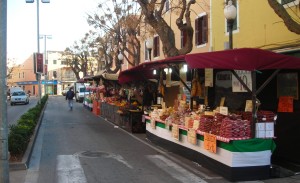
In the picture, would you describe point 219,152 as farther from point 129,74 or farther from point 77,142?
point 129,74

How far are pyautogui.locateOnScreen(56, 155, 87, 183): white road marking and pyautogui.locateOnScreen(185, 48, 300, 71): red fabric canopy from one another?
3.53 metres

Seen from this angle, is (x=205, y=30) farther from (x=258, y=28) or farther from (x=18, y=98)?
(x=18, y=98)

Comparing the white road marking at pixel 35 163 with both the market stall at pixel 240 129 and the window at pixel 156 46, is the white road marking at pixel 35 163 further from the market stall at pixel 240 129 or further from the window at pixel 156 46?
the window at pixel 156 46

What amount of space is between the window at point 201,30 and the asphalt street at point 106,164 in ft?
24.7

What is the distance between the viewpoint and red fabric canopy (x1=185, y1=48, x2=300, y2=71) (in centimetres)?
777

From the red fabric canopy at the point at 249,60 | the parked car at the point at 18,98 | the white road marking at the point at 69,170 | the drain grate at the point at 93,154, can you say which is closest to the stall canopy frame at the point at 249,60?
the red fabric canopy at the point at 249,60

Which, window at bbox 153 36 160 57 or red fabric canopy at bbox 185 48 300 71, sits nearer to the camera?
red fabric canopy at bbox 185 48 300 71

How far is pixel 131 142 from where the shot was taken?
13.5 meters

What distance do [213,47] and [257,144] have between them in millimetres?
10134

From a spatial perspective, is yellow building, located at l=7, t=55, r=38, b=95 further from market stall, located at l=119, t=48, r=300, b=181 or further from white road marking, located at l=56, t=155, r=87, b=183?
market stall, located at l=119, t=48, r=300, b=181

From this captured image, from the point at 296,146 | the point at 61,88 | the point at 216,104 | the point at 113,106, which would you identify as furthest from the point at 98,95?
the point at 61,88

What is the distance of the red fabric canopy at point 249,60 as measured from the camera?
25.5ft

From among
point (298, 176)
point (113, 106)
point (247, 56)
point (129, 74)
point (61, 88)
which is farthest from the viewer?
point (61, 88)

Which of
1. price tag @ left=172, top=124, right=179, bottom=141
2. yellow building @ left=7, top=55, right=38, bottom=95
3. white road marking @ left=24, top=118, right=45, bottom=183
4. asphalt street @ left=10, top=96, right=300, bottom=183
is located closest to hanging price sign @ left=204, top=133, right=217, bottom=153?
asphalt street @ left=10, top=96, right=300, bottom=183
